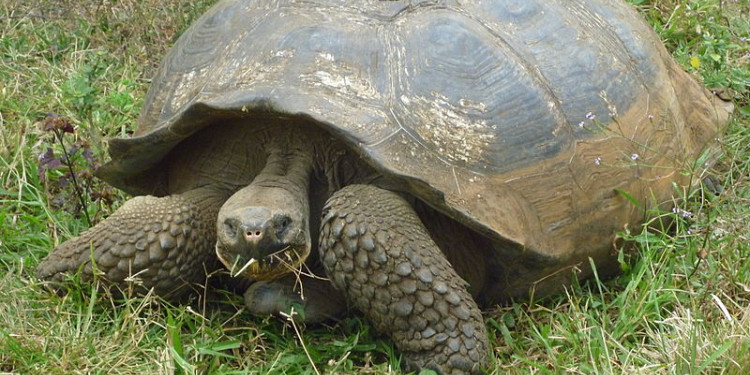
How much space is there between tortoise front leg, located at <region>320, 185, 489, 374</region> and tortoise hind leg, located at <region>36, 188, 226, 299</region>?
0.57m

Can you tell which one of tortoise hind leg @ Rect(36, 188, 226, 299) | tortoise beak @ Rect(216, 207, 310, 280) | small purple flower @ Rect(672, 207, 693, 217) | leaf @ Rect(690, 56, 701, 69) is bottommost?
leaf @ Rect(690, 56, 701, 69)

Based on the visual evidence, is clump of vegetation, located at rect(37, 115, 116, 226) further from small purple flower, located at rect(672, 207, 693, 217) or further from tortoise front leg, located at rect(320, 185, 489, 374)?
small purple flower, located at rect(672, 207, 693, 217)

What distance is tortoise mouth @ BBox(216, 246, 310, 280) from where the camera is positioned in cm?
336

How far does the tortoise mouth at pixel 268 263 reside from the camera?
11.0 ft

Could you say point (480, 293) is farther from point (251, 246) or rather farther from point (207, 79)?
point (207, 79)

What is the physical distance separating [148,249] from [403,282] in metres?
0.93

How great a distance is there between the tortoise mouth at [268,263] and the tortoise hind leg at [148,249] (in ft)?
0.91

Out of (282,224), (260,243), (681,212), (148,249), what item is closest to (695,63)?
(681,212)

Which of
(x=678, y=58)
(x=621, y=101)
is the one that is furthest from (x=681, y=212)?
(x=678, y=58)

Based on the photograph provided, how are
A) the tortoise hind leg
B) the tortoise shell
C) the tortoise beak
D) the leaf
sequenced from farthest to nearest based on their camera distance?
1. the leaf
2. the tortoise hind leg
3. the tortoise shell
4. the tortoise beak

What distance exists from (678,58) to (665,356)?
2615mm

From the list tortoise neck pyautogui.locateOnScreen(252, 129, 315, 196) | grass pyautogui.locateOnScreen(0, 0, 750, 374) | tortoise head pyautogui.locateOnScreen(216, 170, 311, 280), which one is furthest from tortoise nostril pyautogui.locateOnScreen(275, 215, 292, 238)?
grass pyautogui.locateOnScreen(0, 0, 750, 374)

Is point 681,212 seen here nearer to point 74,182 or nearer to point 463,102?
point 463,102

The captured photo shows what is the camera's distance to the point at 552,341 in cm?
355
